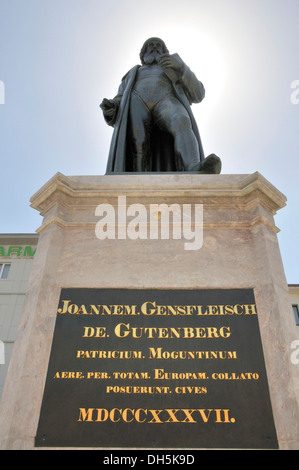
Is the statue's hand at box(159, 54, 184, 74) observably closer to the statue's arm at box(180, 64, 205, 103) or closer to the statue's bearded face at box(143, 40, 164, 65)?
the statue's arm at box(180, 64, 205, 103)

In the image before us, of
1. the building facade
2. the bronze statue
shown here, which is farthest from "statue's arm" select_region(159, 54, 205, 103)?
the building facade

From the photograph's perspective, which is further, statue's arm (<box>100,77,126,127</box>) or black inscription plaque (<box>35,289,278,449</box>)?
statue's arm (<box>100,77,126,127</box>)

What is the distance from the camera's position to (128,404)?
3.04 m

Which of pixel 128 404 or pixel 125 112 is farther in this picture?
pixel 125 112

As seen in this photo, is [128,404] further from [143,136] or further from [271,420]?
[143,136]

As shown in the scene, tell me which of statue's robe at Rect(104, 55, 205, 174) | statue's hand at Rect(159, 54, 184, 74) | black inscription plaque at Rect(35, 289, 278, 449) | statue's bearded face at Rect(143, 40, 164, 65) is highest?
statue's bearded face at Rect(143, 40, 164, 65)

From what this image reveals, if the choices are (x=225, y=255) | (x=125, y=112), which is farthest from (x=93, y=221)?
(x=125, y=112)

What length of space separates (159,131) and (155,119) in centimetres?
24

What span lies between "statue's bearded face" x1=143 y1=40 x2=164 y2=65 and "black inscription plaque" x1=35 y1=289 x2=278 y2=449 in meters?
5.20

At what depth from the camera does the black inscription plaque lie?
291 centimetres

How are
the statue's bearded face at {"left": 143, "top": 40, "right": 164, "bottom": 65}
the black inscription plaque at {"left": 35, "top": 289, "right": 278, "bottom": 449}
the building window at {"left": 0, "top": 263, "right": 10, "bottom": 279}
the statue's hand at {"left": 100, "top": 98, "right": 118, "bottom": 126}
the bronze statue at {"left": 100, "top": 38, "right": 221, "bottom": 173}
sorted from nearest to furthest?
the black inscription plaque at {"left": 35, "top": 289, "right": 278, "bottom": 449}, the bronze statue at {"left": 100, "top": 38, "right": 221, "bottom": 173}, the statue's hand at {"left": 100, "top": 98, "right": 118, "bottom": 126}, the statue's bearded face at {"left": 143, "top": 40, "right": 164, "bottom": 65}, the building window at {"left": 0, "top": 263, "right": 10, "bottom": 279}

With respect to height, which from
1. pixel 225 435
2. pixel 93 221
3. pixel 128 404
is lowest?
pixel 225 435

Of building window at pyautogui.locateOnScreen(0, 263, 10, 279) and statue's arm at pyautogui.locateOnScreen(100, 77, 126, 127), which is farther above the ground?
building window at pyautogui.locateOnScreen(0, 263, 10, 279)
